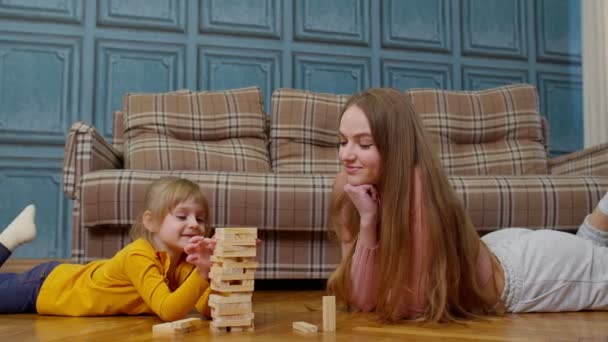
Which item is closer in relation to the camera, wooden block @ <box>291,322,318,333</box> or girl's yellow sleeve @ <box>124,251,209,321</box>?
wooden block @ <box>291,322,318,333</box>

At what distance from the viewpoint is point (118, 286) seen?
1.48 m

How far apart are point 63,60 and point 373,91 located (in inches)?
99.0

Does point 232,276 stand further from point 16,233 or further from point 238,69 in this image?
point 238,69

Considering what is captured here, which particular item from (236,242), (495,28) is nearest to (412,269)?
(236,242)

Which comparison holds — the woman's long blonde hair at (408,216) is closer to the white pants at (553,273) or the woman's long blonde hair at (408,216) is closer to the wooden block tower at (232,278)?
the white pants at (553,273)

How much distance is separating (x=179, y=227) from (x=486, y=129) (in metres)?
1.67

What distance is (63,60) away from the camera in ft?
11.0

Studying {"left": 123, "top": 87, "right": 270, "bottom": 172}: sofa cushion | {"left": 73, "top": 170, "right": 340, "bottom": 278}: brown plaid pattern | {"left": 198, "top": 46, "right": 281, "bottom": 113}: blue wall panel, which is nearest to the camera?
{"left": 73, "top": 170, "right": 340, "bottom": 278}: brown plaid pattern

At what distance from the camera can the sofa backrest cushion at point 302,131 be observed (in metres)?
2.64

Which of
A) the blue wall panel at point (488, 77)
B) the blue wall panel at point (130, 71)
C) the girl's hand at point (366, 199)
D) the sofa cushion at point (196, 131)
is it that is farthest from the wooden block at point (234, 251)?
the blue wall panel at point (488, 77)

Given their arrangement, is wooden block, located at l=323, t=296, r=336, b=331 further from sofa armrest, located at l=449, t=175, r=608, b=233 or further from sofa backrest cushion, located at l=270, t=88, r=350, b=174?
sofa backrest cushion, located at l=270, t=88, r=350, b=174

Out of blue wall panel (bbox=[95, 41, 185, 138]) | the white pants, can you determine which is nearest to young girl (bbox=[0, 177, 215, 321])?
the white pants

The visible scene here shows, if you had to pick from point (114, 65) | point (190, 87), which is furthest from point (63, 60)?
point (190, 87)

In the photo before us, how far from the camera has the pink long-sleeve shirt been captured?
1267mm
